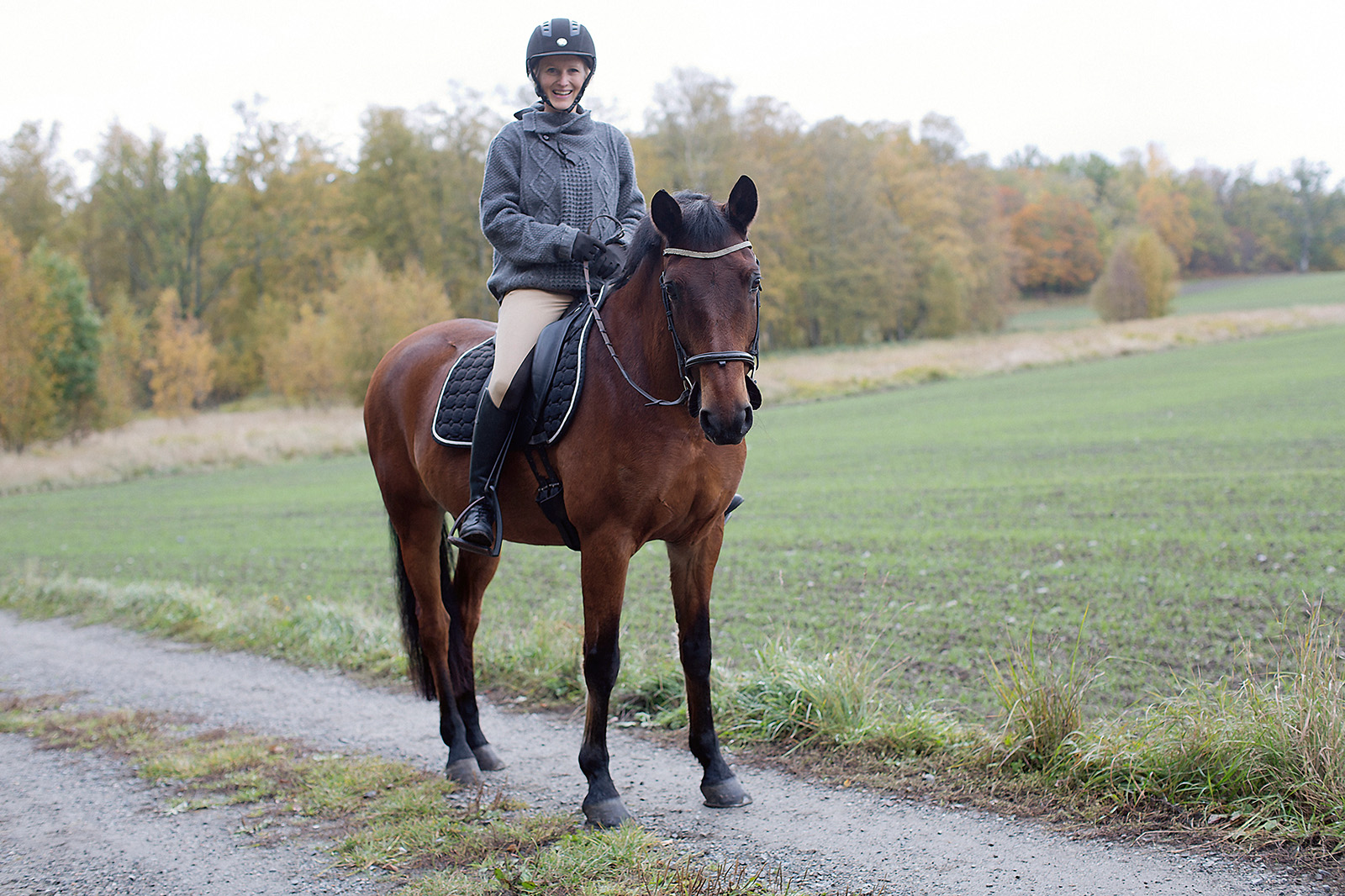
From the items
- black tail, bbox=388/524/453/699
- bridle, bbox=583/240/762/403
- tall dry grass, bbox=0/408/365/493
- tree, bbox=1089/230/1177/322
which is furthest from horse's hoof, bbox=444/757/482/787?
tree, bbox=1089/230/1177/322

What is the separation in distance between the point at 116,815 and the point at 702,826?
9.67 feet

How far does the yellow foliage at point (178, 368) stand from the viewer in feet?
144

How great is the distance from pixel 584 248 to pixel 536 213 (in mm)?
503

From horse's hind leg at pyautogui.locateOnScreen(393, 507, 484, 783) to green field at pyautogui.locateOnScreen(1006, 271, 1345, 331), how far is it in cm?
7276

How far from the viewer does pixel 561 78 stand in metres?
4.50

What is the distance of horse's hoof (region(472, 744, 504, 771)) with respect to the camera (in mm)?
5074

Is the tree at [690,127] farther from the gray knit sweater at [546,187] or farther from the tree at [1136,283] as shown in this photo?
the gray knit sweater at [546,187]

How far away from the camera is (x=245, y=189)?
175ft

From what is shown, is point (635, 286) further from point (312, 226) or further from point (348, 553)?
point (312, 226)

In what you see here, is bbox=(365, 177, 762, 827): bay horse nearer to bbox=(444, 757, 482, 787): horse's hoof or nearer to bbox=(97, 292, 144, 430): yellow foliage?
bbox=(444, 757, 482, 787): horse's hoof

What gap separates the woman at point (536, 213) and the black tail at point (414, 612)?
1.06m

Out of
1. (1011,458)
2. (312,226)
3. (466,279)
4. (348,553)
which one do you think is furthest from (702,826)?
(312,226)

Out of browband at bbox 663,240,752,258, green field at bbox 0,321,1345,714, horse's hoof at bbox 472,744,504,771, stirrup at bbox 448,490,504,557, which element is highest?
browband at bbox 663,240,752,258

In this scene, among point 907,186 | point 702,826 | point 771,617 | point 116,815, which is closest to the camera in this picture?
point 702,826
